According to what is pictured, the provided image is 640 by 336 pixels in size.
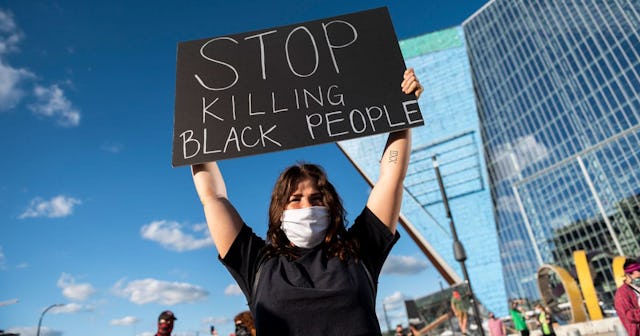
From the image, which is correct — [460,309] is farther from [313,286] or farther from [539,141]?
[539,141]

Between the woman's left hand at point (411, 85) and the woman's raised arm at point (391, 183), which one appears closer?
the woman's raised arm at point (391, 183)

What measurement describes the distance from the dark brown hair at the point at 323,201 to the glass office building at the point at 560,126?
47.3 meters

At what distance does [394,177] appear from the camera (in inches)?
64.2

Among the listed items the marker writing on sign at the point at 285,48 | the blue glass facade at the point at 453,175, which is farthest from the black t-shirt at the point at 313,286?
the blue glass facade at the point at 453,175

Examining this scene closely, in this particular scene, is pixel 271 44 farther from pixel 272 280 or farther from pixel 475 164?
pixel 475 164

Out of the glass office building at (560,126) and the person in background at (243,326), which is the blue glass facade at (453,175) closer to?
the glass office building at (560,126)

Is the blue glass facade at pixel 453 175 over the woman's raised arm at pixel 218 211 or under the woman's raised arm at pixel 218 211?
over

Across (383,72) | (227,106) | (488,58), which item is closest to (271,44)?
(227,106)

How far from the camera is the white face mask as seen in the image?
152cm

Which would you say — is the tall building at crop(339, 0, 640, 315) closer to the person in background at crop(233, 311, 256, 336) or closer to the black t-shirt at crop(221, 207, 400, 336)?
the person in background at crop(233, 311, 256, 336)

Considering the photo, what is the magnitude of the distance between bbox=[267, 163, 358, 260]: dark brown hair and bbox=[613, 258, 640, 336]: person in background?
4.19m

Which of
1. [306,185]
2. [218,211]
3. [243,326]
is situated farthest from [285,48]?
[243,326]

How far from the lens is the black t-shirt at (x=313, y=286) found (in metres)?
1.27

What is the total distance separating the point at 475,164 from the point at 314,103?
165 feet
